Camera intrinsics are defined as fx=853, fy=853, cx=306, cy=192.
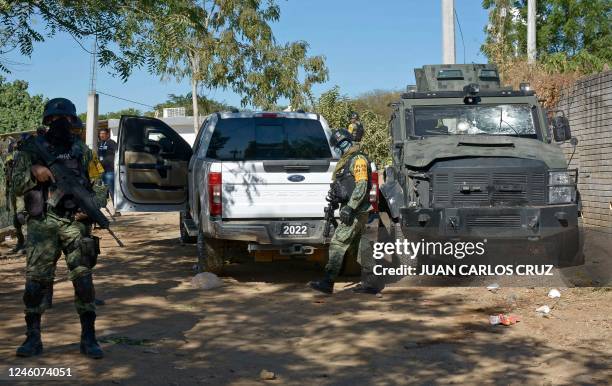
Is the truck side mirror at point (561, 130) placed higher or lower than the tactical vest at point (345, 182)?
higher

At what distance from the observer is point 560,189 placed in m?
9.04

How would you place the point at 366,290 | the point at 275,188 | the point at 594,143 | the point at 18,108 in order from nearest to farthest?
the point at 366,290, the point at 275,188, the point at 594,143, the point at 18,108

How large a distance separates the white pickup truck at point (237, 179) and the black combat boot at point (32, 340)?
10.5ft

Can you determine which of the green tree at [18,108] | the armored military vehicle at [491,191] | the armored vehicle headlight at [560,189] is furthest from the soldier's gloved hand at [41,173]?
the green tree at [18,108]

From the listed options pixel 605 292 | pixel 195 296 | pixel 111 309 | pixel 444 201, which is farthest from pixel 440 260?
pixel 111 309

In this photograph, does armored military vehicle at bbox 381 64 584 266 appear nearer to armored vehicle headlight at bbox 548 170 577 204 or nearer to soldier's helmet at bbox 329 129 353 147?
armored vehicle headlight at bbox 548 170 577 204

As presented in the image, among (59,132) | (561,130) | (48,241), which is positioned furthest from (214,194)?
(561,130)

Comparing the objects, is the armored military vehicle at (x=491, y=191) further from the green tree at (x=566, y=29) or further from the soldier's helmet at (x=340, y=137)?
the green tree at (x=566, y=29)

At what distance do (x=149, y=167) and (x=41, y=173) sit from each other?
5.62 m

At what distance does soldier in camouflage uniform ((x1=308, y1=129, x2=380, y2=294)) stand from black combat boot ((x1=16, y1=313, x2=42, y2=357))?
3.50m

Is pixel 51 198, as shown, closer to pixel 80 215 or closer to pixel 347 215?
pixel 80 215

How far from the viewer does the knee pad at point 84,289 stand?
6160 mm

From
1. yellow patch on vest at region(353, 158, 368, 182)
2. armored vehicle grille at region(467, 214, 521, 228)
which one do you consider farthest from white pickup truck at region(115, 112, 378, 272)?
armored vehicle grille at region(467, 214, 521, 228)

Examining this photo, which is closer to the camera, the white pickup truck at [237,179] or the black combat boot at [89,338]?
the black combat boot at [89,338]
